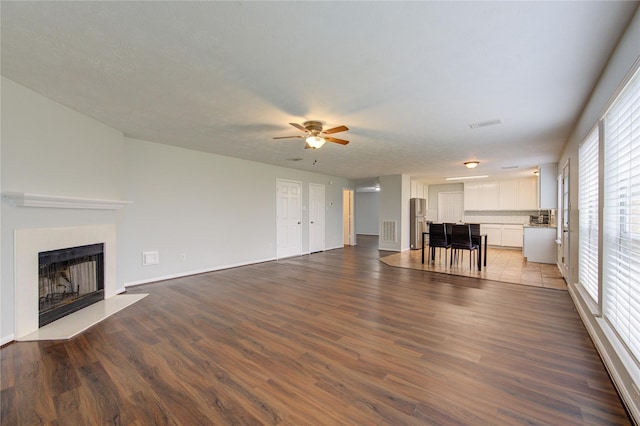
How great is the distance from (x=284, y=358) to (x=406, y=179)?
7.24 meters

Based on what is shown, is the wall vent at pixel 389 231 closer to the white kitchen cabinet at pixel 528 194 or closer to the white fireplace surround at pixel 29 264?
the white kitchen cabinet at pixel 528 194

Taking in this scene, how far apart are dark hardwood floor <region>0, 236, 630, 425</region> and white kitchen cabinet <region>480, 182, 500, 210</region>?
6.28 meters

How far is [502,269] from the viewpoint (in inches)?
226

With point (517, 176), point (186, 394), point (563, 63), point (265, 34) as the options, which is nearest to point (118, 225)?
point (186, 394)

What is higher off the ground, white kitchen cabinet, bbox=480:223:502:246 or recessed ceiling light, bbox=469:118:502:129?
recessed ceiling light, bbox=469:118:502:129

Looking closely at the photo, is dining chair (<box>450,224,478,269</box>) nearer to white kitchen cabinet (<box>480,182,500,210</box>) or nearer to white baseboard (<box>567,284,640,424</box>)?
white baseboard (<box>567,284,640,424</box>)

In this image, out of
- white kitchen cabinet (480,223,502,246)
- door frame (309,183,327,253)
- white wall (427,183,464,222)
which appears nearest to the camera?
door frame (309,183,327,253)

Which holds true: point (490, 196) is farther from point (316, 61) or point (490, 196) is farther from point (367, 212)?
point (316, 61)

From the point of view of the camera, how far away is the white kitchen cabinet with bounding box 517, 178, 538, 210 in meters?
8.66

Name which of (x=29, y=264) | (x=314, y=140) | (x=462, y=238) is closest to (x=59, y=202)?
(x=29, y=264)

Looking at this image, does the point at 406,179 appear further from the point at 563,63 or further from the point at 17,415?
the point at 17,415

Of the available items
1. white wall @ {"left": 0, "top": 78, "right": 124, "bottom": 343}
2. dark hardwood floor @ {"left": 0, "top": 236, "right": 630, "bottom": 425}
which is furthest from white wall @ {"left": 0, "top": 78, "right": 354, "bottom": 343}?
dark hardwood floor @ {"left": 0, "top": 236, "right": 630, "bottom": 425}

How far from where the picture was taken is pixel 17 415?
5.41 ft

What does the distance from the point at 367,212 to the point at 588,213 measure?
35.2 feet
